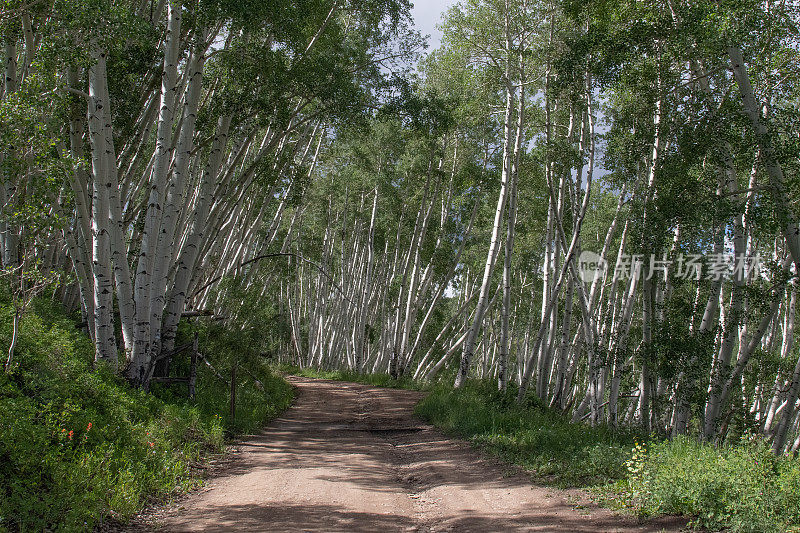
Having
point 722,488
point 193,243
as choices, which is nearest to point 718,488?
point 722,488

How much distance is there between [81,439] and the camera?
5.75 metres

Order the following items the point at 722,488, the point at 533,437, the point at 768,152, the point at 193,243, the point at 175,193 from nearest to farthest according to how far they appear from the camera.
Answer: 1. the point at 722,488
2. the point at 768,152
3. the point at 533,437
4. the point at 175,193
5. the point at 193,243

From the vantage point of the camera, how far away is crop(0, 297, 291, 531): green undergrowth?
4.53 m

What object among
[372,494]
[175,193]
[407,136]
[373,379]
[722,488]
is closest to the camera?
[722,488]

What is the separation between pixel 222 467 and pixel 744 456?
5.98m

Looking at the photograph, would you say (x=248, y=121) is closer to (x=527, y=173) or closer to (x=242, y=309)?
(x=242, y=309)

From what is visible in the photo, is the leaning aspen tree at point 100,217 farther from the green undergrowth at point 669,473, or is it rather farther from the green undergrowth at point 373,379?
the green undergrowth at point 373,379

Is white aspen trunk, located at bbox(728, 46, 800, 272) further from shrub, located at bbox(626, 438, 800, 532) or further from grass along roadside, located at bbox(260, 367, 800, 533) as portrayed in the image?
shrub, located at bbox(626, 438, 800, 532)

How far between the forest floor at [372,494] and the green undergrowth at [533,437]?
0.31m

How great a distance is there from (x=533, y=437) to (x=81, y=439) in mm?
5903

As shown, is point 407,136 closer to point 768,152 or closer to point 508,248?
point 508,248

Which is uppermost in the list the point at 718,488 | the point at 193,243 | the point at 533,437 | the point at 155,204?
the point at 155,204

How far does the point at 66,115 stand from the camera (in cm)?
775

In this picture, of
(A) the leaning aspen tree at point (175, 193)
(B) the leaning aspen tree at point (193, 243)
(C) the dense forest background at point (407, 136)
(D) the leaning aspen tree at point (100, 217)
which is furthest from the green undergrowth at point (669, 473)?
(D) the leaning aspen tree at point (100, 217)
